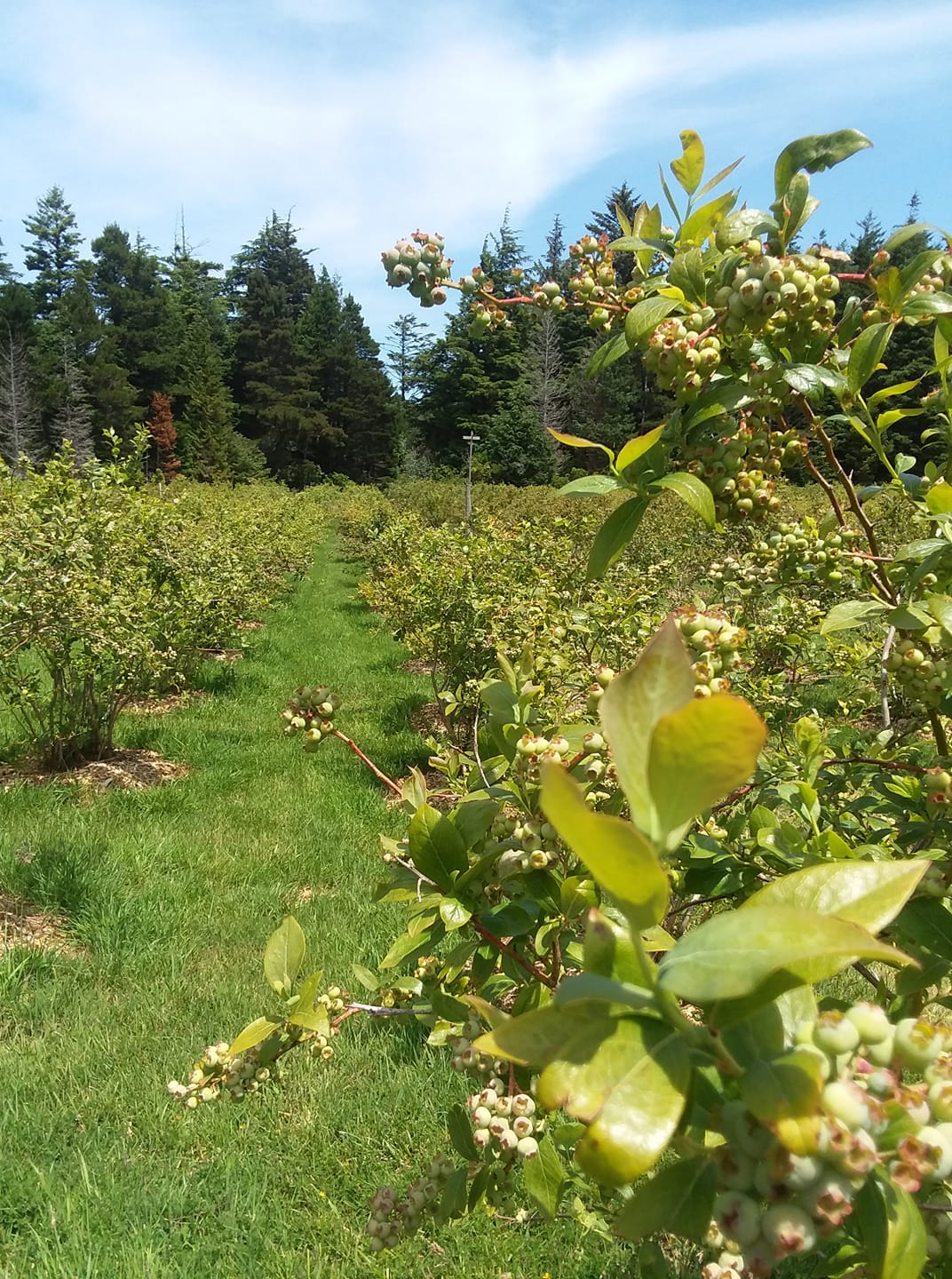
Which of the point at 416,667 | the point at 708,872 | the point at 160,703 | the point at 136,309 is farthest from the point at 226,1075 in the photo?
the point at 136,309

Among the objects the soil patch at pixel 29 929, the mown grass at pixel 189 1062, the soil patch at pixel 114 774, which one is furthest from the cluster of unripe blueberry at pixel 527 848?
the soil patch at pixel 114 774

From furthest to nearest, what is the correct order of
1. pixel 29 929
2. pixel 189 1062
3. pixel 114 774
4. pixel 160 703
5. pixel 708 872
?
pixel 160 703 < pixel 114 774 < pixel 29 929 < pixel 189 1062 < pixel 708 872

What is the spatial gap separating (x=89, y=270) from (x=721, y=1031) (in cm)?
5937

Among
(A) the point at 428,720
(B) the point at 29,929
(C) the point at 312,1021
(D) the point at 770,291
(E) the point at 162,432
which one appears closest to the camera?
(D) the point at 770,291

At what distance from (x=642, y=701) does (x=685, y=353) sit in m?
0.50

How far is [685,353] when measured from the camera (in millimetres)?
824

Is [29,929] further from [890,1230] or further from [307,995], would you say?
[890,1230]

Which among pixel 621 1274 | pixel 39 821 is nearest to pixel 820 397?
pixel 621 1274

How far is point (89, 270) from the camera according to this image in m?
50.2

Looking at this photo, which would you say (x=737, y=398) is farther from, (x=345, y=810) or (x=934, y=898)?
(x=345, y=810)

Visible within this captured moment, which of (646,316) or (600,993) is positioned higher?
(646,316)

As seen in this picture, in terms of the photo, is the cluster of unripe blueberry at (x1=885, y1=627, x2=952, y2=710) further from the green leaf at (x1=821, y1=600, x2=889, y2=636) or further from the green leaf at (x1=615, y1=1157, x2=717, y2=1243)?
the green leaf at (x1=615, y1=1157, x2=717, y2=1243)

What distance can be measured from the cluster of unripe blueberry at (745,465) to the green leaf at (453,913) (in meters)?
0.53

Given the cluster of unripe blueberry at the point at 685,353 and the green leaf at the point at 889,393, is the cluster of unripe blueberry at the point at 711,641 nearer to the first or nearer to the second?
the cluster of unripe blueberry at the point at 685,353
